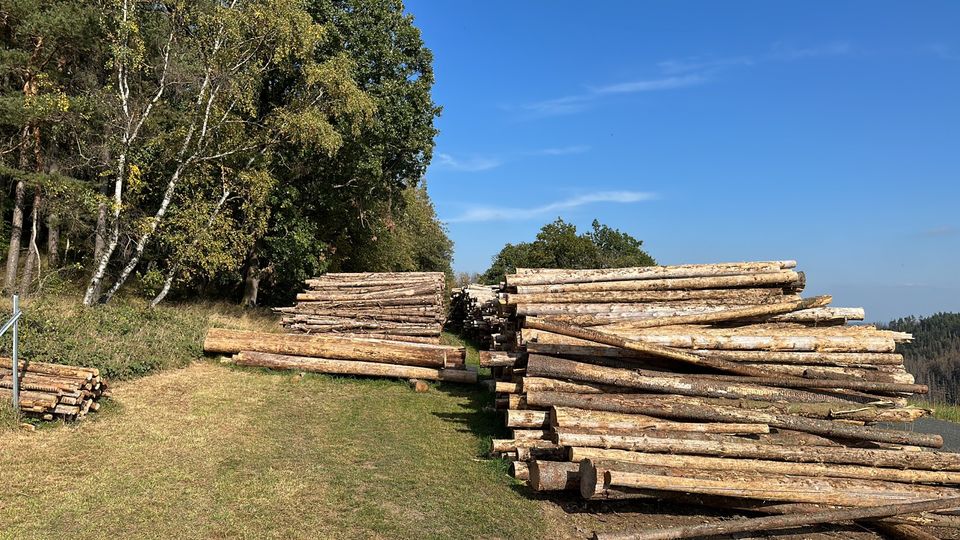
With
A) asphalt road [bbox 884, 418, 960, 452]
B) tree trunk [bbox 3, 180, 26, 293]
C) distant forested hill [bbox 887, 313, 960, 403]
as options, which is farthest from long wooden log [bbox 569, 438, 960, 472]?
distant forested hill [bbox 887, 313, 960, 403]

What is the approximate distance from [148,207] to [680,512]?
18.1 metres

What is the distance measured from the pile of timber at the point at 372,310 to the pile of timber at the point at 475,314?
5.78ft

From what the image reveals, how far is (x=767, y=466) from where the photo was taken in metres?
6.13

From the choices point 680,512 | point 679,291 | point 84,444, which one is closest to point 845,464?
point 680,512

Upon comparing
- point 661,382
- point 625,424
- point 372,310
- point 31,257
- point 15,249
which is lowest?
point 625,424

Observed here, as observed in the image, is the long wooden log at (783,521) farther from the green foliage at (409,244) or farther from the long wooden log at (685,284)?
the green foliage at (409,244)

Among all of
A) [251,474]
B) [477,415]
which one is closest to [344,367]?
[477,415]

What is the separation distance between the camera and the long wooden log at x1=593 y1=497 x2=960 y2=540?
5.13 m

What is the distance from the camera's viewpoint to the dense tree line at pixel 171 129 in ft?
47.2

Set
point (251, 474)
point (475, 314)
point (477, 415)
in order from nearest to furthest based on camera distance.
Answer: point (251, 474) → point (477, 415) → point (475, 314)

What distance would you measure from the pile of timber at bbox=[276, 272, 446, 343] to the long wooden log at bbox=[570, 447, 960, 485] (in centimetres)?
1081

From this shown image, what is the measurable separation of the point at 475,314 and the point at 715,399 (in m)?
14.7

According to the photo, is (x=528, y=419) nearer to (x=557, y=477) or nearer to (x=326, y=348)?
(x=557, y=477)

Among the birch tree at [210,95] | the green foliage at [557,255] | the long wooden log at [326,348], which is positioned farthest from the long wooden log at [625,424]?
the green foliage at [557,255]
